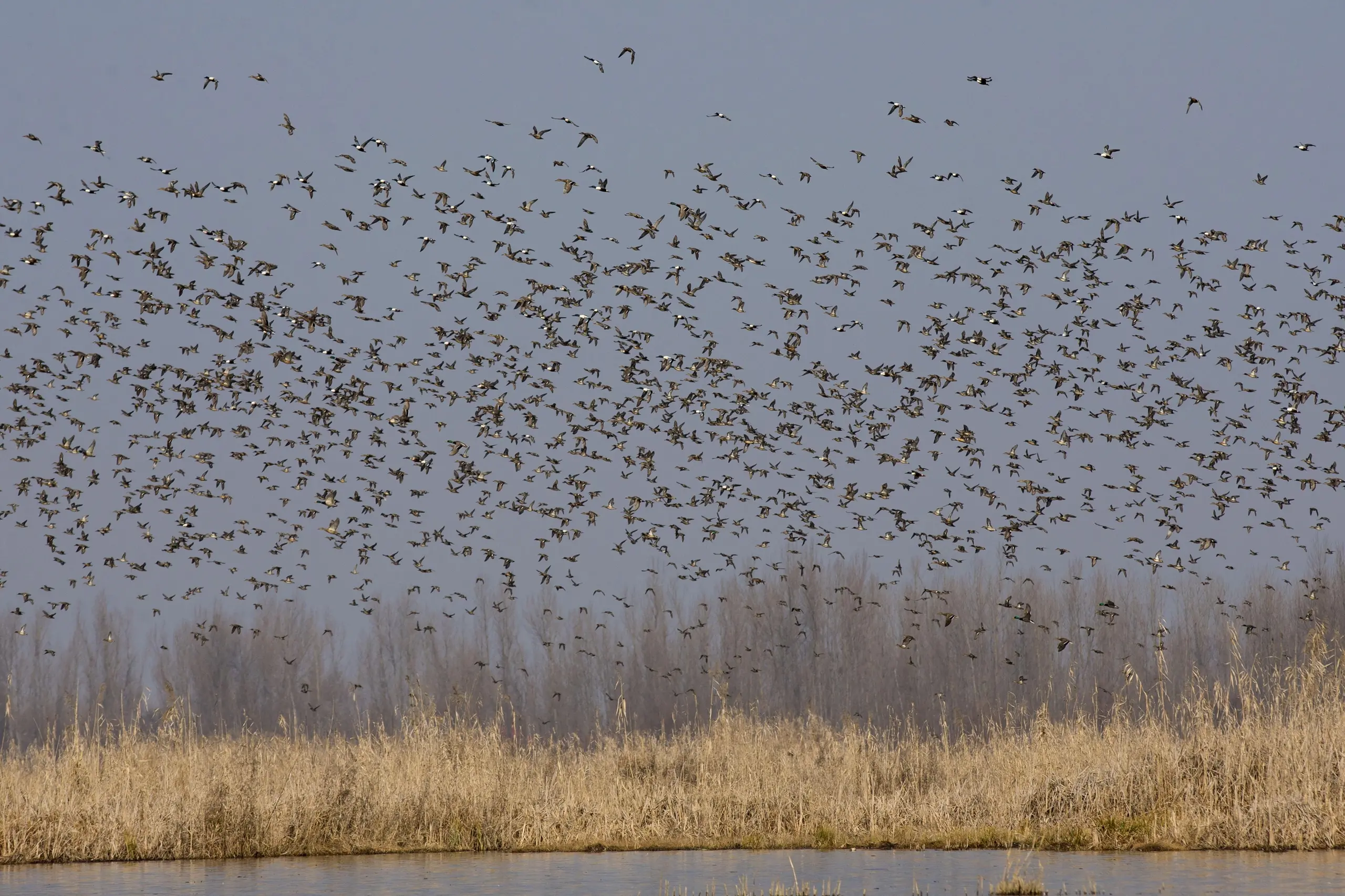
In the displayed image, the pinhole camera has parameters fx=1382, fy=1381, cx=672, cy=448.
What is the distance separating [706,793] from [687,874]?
6017mm

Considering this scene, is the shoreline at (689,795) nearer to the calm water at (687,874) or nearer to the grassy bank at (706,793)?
the grassy bank at (706,793)

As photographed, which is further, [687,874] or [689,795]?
[689,795]

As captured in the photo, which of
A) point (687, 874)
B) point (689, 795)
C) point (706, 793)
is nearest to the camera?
point (687, 874)

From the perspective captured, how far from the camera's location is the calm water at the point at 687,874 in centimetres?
1484

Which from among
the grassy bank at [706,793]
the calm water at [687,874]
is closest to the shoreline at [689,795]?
the grassy bank at [706,793]

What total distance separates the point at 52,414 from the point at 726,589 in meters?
48.3

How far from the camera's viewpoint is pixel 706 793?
23062 millimetres

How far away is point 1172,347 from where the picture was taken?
1067 inches

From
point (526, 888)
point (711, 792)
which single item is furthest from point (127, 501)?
point (526, 888)

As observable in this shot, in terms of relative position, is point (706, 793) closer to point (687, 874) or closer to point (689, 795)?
point (689, 795)

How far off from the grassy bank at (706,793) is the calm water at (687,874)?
1.05 m

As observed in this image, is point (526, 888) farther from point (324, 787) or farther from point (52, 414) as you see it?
point (52, 414)

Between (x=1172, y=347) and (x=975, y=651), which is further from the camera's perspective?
(x=975, y=651)

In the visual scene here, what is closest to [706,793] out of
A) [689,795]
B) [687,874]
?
[689,795]
